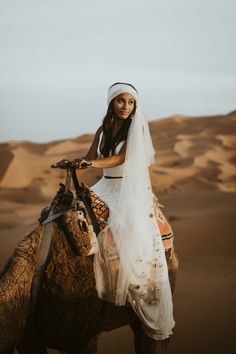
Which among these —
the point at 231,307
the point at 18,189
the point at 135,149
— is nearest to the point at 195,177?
the point at 18,189

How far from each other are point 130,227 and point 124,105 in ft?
2.92

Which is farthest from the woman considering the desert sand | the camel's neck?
the desert sand

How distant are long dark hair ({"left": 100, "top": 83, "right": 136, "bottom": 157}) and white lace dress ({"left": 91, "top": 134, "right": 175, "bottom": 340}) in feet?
0.20

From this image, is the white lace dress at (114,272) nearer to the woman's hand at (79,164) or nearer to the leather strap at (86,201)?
the leather strap at (86,201)

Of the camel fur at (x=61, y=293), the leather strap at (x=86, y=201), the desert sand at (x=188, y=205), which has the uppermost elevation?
the leather strap at (x=86, y=201)

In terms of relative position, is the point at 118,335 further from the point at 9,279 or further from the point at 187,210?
the point at 187,210

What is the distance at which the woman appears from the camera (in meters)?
3.96

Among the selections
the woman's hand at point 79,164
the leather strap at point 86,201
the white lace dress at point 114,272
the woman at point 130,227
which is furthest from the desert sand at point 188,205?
the woman's hand at point 79,164

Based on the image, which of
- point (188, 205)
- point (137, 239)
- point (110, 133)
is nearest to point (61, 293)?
point (137, 239)

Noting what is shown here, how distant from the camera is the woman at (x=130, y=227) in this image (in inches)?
156

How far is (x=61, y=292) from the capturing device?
3773 millimetres

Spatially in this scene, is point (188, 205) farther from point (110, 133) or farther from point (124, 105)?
point (124, 105)

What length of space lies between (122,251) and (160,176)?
50.1ft

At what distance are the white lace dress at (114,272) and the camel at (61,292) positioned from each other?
133 mm
